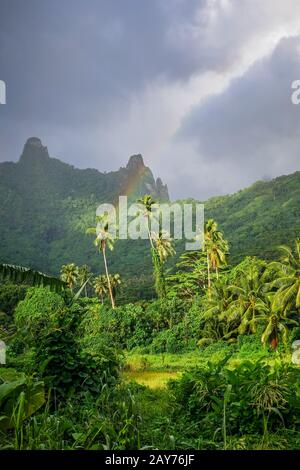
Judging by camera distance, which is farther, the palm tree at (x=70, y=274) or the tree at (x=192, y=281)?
the tree at (x=192, y=281)

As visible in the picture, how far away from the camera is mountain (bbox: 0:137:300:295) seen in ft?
216

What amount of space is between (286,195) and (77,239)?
3758cm

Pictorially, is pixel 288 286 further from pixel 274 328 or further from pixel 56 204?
pixel 56 204

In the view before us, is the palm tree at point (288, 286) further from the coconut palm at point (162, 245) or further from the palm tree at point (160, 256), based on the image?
the coconut palm at point (162, 245)

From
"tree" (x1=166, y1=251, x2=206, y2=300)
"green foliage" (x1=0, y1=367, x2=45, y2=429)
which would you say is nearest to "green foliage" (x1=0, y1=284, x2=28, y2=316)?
"tree" (x1=166, y1=251, x2=206, y2=300)

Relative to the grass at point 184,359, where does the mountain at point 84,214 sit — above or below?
above

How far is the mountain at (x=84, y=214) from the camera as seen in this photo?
6588 cm

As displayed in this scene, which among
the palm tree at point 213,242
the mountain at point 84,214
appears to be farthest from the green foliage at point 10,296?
the palm tree at point 213,242

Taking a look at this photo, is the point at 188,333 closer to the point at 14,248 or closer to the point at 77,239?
the point at 14,248

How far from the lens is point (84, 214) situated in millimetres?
97812

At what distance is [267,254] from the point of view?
50.8m

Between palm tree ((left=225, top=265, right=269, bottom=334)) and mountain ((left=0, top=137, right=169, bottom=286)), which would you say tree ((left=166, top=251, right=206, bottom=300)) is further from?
mountain ((left=0, top=137, right=169, bottom=286))

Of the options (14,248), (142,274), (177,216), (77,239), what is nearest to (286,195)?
(177,216)

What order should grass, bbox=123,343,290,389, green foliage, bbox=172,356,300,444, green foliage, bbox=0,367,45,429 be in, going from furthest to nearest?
grass, bbox=123,343,290,389, green foliage, bbox=172,356,300,444, green foliage, bbox=0,367,45,429
